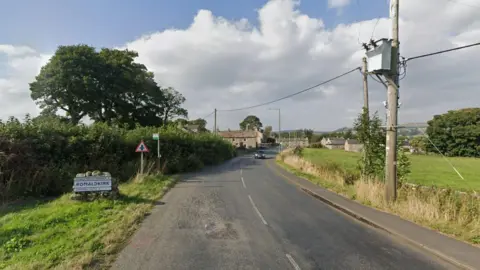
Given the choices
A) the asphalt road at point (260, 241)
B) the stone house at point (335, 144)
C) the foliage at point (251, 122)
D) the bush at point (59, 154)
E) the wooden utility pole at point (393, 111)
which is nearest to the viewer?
the asphalt road at point (260, 241)

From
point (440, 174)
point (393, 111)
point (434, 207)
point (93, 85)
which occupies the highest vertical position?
point (93, 85)

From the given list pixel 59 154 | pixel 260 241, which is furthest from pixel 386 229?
pixel 59 154

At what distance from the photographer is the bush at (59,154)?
1297cm

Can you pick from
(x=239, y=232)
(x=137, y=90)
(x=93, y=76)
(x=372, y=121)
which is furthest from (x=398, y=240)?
(x=137, y=90)

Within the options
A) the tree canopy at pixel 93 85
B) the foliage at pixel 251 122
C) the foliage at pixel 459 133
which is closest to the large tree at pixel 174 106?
the tree canopy at pixel 93 85

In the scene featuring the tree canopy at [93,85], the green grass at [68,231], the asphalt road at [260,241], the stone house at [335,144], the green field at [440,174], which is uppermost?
the tree canopy at [93,85]

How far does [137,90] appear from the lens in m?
44.6

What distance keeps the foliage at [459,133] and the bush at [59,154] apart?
228ft

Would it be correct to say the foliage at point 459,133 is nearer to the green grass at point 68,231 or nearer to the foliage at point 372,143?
the foliage at point 372,143

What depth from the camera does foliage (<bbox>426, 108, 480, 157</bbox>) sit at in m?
70.7

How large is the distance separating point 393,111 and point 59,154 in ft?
53.3

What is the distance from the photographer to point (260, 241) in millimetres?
6863

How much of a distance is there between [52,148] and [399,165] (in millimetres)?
16687

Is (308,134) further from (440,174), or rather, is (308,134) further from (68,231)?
(68,231)
